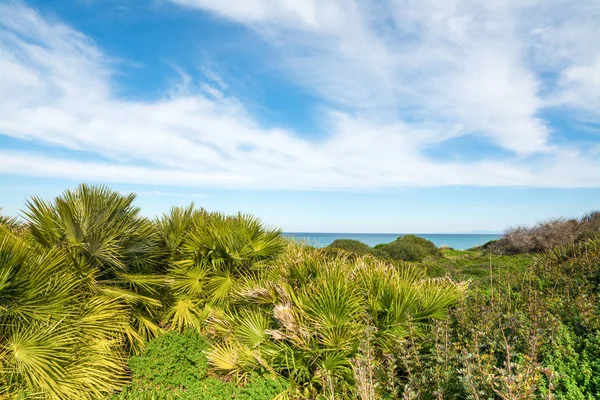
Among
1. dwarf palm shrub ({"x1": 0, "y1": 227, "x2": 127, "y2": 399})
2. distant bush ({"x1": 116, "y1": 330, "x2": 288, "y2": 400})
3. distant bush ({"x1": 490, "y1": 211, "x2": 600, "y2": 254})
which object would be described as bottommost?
distant bush ({"x1": 116, "y1": 330, "x2": 288, "y2": 400})

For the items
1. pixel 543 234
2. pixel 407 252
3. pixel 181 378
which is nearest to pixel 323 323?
pixel 181 378

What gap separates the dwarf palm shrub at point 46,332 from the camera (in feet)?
14.6

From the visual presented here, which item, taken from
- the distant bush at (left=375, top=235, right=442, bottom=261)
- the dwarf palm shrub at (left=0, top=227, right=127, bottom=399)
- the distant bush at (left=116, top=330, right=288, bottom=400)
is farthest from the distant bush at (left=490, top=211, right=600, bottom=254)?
the dwarf palm shrub at (left=0, top=227, right=127, bottom=399)

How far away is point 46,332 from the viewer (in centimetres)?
460

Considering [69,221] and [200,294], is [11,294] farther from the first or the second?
[200,294]

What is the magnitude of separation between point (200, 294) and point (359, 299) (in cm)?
352

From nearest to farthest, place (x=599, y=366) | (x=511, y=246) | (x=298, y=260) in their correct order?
1. (x=599, y=366)
2. (x=298, y=260)
3. (x=511, y=246)

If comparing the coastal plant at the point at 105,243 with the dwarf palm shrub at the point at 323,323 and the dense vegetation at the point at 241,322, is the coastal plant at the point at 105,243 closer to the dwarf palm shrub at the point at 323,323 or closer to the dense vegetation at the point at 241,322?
the dense vegetation at the point at 241,322

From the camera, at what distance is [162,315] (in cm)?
722

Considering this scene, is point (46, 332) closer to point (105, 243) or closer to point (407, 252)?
point (105, 243)

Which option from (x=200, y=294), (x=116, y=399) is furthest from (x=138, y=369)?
(x=200, y=294)

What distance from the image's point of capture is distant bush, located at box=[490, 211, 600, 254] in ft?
70.3

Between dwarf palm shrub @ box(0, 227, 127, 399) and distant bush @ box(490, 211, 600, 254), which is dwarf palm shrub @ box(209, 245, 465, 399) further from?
distant bush @ box(490, 211, 600, 254)

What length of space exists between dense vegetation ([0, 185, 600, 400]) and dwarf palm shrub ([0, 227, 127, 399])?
0.02 metres
